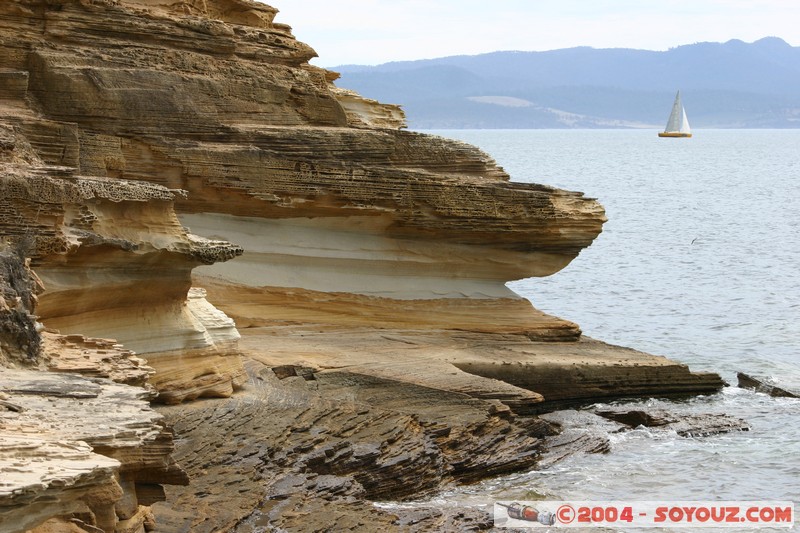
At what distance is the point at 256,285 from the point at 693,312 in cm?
1617

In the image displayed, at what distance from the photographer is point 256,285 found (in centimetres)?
1881

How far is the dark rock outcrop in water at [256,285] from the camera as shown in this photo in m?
11.7

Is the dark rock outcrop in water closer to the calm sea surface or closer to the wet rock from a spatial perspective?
the calm sea surface

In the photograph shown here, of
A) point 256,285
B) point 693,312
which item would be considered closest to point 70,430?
point 256,285

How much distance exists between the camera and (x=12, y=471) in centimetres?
772

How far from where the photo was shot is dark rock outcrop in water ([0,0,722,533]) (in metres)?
11.7

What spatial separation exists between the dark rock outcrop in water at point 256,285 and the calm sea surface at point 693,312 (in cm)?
76

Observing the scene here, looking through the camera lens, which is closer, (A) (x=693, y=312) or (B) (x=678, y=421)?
(B) (x=678, y=421)

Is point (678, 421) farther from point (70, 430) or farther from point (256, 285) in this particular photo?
point (70, 430)

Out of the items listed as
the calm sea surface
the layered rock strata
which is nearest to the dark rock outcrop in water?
the layered rock strata

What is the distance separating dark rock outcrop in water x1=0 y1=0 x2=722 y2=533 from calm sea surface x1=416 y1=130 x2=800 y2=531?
0.76 meters

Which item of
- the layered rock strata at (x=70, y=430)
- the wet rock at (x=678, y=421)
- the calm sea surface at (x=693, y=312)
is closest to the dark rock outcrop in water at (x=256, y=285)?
the layered rock strata at (x=70, y=430)

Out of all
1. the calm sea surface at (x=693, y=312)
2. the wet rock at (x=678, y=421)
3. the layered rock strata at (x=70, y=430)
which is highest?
the layered rock strata at (x=70, y=430)

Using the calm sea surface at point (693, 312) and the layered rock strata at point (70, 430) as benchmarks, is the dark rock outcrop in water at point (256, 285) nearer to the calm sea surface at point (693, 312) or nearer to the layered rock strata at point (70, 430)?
the layered rock strata at point (70, 430)
